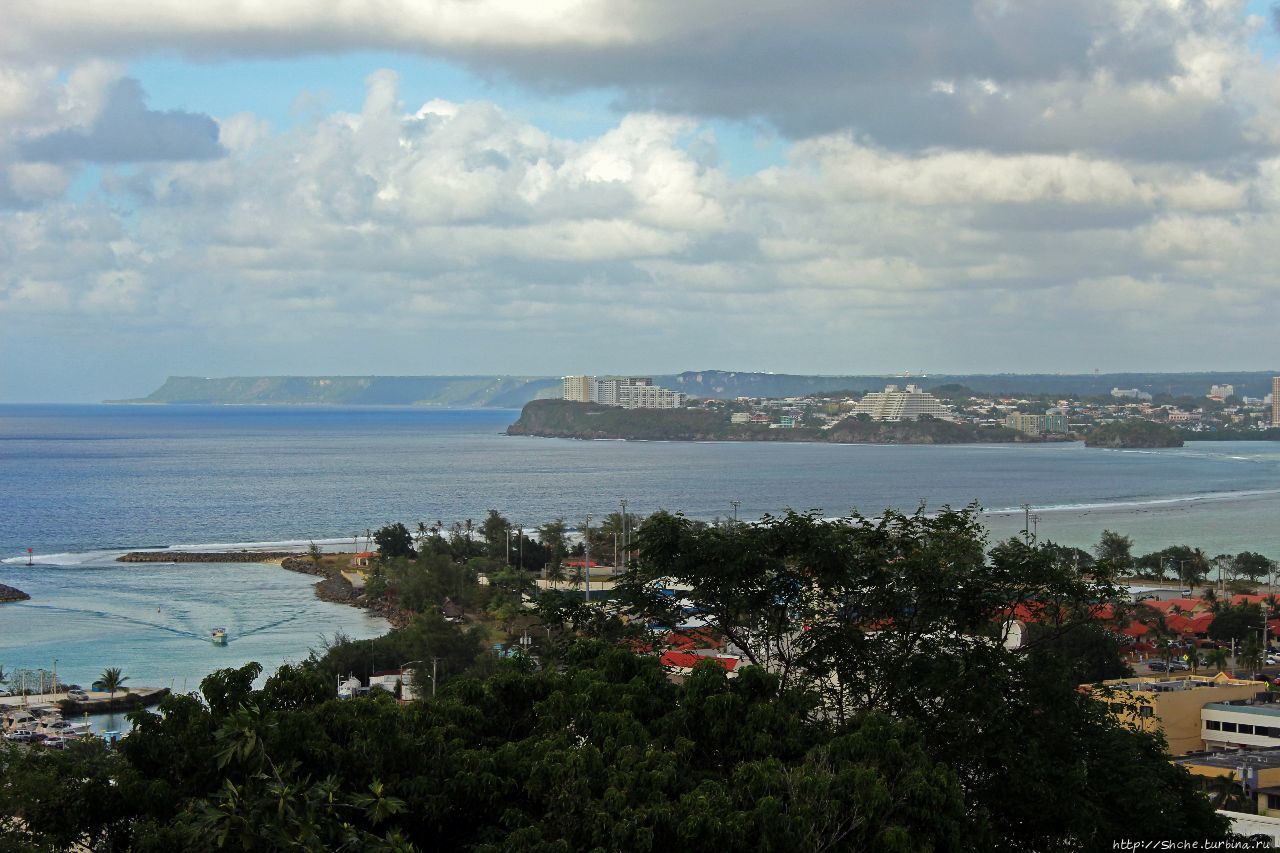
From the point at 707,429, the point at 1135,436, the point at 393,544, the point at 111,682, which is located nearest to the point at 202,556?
the point at 393,544

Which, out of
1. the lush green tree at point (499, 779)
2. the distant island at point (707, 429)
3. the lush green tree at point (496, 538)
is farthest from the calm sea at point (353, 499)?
the lush green tree at point (499, 779)

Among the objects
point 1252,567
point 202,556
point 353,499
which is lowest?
point 202,556

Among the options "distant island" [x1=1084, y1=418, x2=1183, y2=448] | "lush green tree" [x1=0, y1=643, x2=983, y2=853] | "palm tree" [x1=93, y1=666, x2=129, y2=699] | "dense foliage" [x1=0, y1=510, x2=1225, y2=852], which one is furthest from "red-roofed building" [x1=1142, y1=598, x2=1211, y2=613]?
"distant island" [x1=1084, y1=418, x2=1183, y2=448]

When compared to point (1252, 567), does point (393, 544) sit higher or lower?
higher

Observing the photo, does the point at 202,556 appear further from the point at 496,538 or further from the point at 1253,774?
the point at 1253,774

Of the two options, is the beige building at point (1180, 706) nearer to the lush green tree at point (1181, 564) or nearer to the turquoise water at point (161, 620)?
the turquoise water at point (161, 620)

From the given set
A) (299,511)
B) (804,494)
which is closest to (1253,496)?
(804,494)

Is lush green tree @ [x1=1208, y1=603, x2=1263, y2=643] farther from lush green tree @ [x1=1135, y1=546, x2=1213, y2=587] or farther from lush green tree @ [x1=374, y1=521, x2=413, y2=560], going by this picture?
lush green tree @ [x1=374, y1=521, x2=413, y2=560]
